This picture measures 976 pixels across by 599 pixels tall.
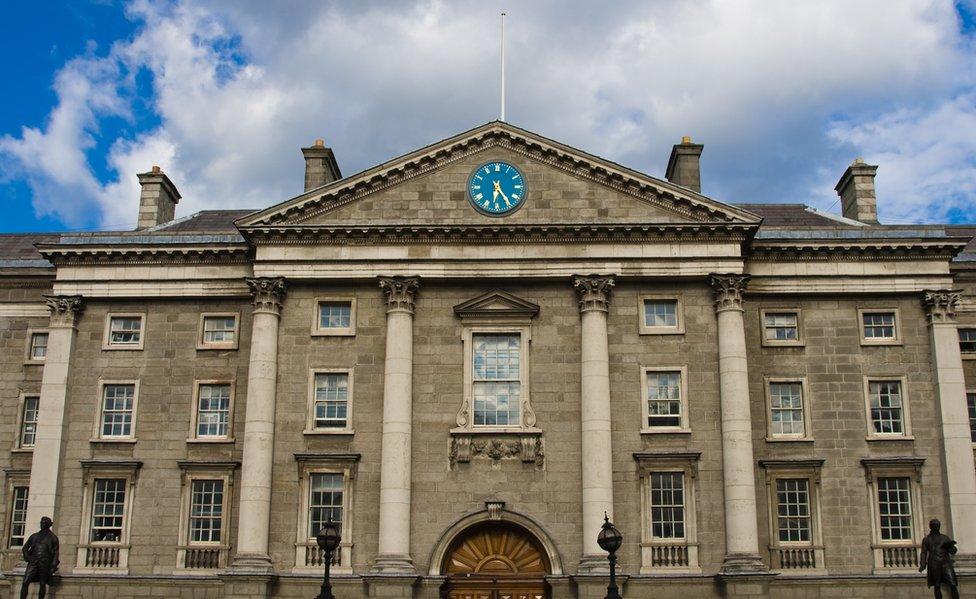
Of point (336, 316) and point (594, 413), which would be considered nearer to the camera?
point (594, 413)

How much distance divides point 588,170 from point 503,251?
3825mm

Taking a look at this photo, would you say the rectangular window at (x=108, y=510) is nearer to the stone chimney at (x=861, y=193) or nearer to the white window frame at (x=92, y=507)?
the white window frame at (x=92, y=507)

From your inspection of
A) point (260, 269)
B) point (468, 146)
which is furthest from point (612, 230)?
point (260, 269)

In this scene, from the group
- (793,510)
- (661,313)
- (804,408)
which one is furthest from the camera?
(661,313)

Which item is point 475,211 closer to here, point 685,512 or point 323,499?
point 323,499

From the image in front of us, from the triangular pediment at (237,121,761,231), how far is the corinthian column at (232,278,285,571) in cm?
257

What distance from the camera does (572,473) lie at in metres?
34.3

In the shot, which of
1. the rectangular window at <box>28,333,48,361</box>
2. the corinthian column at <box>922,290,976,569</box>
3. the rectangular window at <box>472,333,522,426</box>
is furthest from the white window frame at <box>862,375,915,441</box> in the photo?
the rectangular window at <box>28,333,48,361</box>

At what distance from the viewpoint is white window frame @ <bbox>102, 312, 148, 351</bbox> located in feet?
122

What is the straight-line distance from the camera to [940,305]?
36438mm

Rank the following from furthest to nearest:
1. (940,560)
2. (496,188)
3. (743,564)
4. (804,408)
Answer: (496,188) < (804,408) < (743,564) < (940,560)

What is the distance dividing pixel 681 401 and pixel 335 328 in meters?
11.2

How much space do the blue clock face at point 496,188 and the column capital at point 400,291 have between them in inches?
130

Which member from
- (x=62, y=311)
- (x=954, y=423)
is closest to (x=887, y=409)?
(x=954, y=423)
